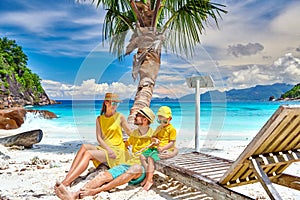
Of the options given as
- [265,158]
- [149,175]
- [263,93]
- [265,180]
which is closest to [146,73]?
[149,175]

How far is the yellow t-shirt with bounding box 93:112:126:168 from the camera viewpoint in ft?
13.4

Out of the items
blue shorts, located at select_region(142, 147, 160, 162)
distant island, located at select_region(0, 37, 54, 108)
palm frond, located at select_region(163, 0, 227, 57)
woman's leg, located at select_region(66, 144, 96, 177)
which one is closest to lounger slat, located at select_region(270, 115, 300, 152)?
blue shorts, located at select_region(142, 147, 160, 162)

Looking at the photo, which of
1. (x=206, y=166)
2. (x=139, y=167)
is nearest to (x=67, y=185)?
(x=139, y=167)

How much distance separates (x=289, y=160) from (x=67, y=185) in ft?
8.14

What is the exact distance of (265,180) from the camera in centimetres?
274

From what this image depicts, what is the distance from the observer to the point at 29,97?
1363 inches

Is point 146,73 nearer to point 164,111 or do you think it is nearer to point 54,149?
point 164,111

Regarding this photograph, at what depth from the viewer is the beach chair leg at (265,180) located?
8.64 feet

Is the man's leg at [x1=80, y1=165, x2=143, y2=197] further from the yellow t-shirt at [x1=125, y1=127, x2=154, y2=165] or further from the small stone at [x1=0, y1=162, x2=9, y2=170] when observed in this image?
the small stone at [x1=0, y1=162, x2=9, y2=170]

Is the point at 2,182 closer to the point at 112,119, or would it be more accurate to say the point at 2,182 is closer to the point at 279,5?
the point at 112,119

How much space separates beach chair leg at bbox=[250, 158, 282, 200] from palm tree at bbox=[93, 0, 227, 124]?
2770 millimetres

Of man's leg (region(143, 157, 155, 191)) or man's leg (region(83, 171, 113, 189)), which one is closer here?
man's leg (region(83, 171, 113, 189))

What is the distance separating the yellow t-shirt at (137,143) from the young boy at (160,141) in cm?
6

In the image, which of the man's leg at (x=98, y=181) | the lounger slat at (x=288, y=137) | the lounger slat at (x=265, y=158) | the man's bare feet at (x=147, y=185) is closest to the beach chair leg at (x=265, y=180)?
the lounger slat at (x=265, y=158)
